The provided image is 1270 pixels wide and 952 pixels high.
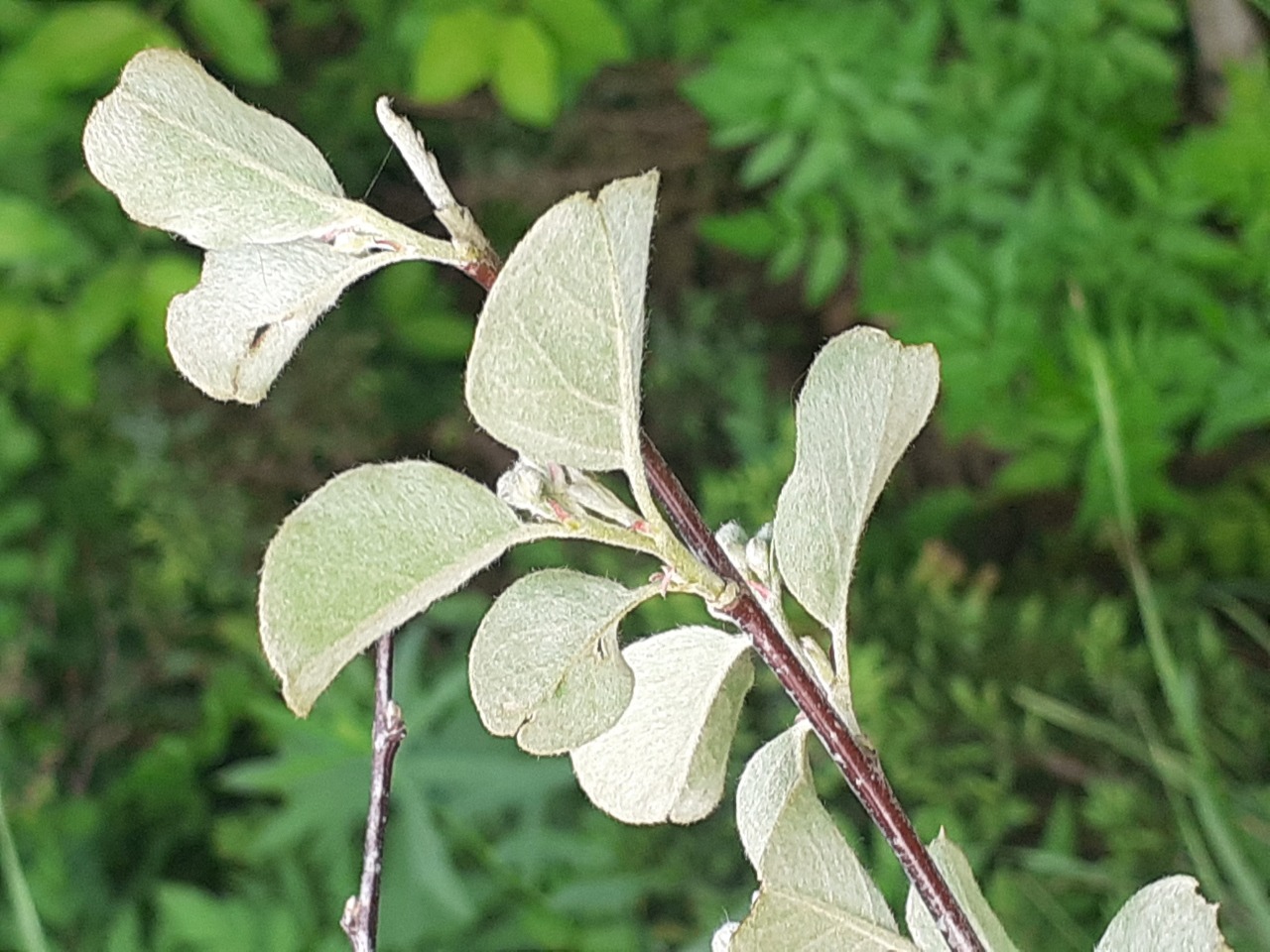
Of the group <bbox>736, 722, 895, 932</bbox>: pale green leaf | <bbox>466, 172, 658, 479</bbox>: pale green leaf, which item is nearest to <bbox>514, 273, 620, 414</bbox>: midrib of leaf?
<bbox>466, 172, 658, 479</bbox>: pale green leaf

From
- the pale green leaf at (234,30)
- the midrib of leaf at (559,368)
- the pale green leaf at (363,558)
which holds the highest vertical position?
the midrib of leaf at (559,368)

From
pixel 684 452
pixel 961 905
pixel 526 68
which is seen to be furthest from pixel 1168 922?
pixel 684 452

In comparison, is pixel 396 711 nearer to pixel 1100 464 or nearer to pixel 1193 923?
pixel 1193 923

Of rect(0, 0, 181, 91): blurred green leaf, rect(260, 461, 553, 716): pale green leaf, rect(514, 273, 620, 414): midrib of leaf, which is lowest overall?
rect(0, 0, 181, 91): blurred green leaf

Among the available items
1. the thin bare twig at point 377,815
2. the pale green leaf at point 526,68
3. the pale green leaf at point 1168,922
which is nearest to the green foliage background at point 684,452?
the pale green leaf at point 526,68

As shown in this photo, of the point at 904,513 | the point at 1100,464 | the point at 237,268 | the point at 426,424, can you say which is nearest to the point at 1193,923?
the point at 237,268

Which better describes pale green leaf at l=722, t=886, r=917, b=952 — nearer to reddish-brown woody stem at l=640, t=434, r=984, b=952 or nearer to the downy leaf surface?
reddish-brown woody stem at l=640, t=434, r=984, b=952

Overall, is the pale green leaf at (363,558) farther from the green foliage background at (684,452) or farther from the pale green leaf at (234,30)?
the pale green leaf at (234,30)
